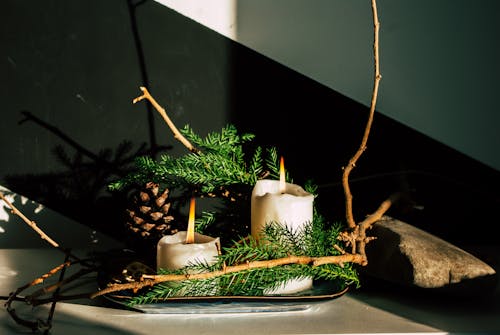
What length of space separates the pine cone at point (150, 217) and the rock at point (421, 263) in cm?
29

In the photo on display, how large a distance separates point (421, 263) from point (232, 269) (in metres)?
0.26

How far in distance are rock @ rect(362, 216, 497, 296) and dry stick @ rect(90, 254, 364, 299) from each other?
85mm

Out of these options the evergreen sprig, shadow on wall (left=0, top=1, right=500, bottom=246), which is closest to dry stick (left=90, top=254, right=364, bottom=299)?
the evergreen sprig

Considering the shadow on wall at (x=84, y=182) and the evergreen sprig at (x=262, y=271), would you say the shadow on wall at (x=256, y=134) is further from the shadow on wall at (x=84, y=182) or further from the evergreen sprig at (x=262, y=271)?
the evergreen sprig at (x=262, y=271)

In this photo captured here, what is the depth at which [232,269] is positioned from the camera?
62cm

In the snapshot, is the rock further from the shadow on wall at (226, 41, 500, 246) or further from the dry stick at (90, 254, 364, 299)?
the shadow on wall at (226, 41, 500, 246)

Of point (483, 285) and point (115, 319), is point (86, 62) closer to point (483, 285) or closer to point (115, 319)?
point (115, 319)

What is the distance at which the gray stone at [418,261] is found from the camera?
2.34 feet

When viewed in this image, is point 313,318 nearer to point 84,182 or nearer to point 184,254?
point 184,254

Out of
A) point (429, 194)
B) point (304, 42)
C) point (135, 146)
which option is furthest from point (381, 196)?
point (135, 146)

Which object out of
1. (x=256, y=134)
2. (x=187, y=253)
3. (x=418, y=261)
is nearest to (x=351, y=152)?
(x=256, y=134)

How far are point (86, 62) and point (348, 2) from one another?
465 mm

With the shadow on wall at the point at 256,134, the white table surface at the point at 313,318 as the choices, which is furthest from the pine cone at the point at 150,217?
the shadow on wall at the point at 256,134

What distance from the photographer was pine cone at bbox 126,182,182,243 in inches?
30.9
